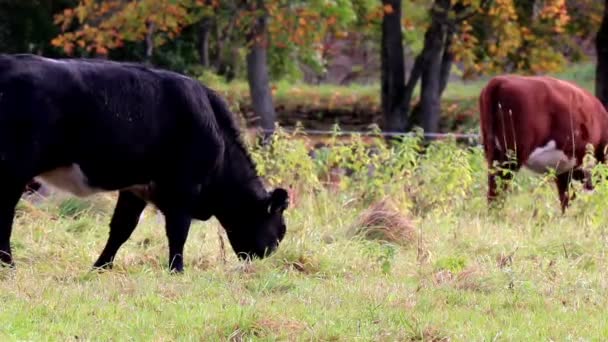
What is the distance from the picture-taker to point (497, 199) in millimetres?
13047

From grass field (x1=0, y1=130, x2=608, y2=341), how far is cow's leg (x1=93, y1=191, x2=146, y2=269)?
0.48ft

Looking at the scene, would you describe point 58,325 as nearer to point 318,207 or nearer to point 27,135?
point 27,135

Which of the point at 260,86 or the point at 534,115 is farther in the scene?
the point at 260,86

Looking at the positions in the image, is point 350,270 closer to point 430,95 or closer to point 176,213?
point 176,213

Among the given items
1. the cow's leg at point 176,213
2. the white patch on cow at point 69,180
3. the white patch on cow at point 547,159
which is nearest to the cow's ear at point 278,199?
the cow's leg at point 176,213

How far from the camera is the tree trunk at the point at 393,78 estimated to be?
2338cm

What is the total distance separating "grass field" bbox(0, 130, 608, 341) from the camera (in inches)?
272

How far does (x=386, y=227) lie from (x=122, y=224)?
2406 millimetres

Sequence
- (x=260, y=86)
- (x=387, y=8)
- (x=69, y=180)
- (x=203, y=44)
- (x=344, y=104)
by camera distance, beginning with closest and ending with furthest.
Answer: (x=69, y=180)
(x=387, y=8)
(x=260, y=86)
(x=203, y=44)
(x=344, y=104)

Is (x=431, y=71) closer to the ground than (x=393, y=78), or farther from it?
farther from it

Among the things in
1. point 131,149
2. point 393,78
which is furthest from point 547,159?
point 393,78

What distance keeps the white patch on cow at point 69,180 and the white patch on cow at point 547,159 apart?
6547mm

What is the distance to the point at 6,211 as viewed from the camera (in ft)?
27.7

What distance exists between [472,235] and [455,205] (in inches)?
79.2
